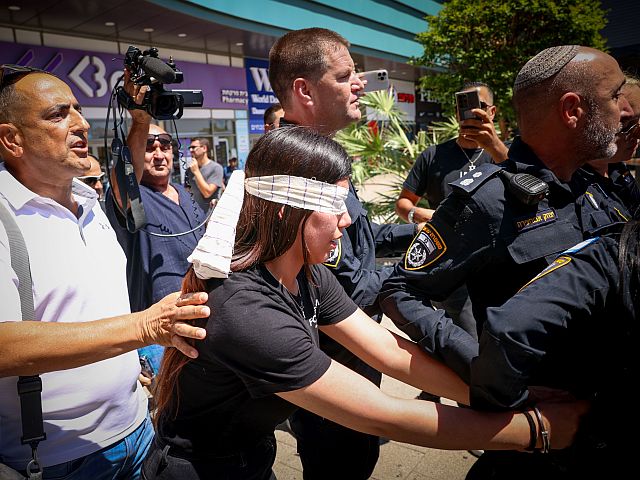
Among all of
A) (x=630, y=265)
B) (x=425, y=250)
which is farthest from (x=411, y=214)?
(x=630, y=265)

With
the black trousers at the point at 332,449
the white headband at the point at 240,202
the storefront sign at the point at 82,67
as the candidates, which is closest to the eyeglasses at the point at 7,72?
the white headband at the point at 240,202

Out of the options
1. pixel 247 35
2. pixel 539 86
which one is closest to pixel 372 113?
pixel 539 86

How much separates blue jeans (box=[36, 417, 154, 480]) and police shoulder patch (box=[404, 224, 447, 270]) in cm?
125

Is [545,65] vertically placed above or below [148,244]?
above

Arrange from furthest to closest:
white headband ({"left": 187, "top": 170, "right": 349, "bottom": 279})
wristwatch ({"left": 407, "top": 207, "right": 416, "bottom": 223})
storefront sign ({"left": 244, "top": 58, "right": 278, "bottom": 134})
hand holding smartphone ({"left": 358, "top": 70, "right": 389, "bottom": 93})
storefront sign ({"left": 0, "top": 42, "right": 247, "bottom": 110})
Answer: storefront sign ({"left": 244, "top": 58, "right": 278, "bottom": 134}) → storefront sign ({"left": 0, "top": 42, "right": 247, "bottom": 110}) → wristwatch ({"left": 407, "top": 207, "right": 416, "bottom": 223}) → hand holding smartphone ({"left": 358, "top": 70, "right": 389, "bottom": 93}) → white headband ({"left": 187, "top": 170, "right": 349, "bottom": 279})

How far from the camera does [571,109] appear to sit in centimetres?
170

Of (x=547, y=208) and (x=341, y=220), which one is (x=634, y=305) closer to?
(x=547, y=208)

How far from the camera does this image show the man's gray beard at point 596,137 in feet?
5.51

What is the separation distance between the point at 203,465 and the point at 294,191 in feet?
2.86

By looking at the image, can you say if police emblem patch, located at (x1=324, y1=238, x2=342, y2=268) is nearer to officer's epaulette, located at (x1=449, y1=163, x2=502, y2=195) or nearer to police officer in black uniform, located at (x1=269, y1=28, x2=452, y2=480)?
police officer in black uniform, located at (x1=269, y1=28, x2=452, y2=480)

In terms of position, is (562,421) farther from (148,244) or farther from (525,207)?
(148,244)

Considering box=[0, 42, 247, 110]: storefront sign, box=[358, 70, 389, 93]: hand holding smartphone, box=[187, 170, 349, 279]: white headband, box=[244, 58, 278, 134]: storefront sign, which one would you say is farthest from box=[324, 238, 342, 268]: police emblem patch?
box=[244, 58, 278, 134]: storefront sign

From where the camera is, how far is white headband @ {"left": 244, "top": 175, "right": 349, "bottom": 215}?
139 cm

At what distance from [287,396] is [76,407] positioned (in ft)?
2.80
